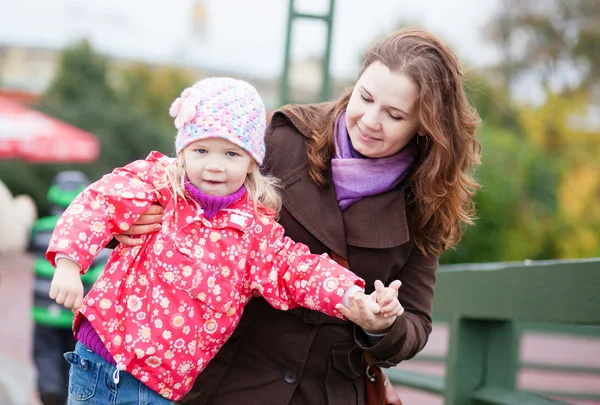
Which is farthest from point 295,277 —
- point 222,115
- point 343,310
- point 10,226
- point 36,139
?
point 36,139

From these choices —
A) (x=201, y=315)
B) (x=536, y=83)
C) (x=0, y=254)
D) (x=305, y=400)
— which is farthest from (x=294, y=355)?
(x=536, y=83)

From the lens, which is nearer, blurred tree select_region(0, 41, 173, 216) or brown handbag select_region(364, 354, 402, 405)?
brown handbag select_region(364, 354, 402, 405)

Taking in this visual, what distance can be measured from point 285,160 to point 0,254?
259 cm

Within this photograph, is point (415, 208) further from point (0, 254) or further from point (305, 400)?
point (0, 254)

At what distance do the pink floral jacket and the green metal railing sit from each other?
79 cm

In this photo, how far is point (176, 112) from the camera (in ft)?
7.89

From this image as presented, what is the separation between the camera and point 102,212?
2225mm

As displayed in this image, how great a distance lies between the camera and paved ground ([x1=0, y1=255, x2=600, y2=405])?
822 cm

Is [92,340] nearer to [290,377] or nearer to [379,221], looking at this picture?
[290,377]

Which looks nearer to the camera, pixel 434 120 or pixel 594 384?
pixel 434 120

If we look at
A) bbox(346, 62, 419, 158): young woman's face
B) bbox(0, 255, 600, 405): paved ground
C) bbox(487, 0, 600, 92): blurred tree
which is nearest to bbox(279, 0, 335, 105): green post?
bbox(0, 255, 600, 405): paved ground

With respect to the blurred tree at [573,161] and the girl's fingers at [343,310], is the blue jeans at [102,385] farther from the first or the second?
the blurred tree at [573,161]

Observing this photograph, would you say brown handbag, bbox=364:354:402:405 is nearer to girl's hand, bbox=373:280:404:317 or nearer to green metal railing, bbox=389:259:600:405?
girl's hand, bbox=373:280:404:317

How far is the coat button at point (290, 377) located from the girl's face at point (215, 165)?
556 millimetres
